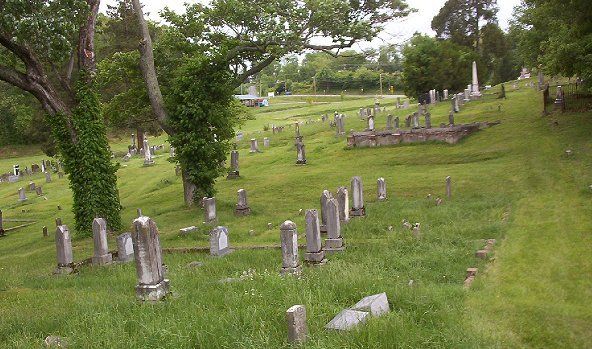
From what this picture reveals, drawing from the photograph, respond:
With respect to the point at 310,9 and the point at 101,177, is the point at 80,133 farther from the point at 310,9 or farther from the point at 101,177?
the point at 310,9

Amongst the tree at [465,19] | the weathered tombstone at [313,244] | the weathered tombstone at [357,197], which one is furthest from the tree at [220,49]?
the tree at [465,19]

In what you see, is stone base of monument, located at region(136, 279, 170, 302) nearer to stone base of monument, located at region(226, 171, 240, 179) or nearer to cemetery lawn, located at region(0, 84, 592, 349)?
cemetery lawn, located at region(0, 84, 592, 349)

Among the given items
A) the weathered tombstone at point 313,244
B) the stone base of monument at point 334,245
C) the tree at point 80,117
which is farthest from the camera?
the tree at point 80,117

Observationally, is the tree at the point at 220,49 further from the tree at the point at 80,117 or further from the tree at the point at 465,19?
the tree at the point at 465,19

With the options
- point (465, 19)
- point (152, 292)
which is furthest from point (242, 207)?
point (465, 19)

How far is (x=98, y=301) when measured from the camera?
8.49 meters

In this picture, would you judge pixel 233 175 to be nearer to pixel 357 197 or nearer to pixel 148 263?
pixel 357 197

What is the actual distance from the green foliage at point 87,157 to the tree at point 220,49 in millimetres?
3417

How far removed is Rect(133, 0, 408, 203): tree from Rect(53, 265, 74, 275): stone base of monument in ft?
28.2

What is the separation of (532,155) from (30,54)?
736 inches

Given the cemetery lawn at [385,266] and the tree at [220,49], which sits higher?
the tree at [220,49]

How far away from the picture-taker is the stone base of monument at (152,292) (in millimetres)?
9391

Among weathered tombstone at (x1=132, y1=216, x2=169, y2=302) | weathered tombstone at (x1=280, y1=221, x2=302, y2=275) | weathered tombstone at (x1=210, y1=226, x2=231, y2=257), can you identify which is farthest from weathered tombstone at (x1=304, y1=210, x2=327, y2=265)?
weathered tombstone at (x1=132, y1=216, x2=169, y2=302)

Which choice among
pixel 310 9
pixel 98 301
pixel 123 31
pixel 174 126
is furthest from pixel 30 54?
pixel 123 31
